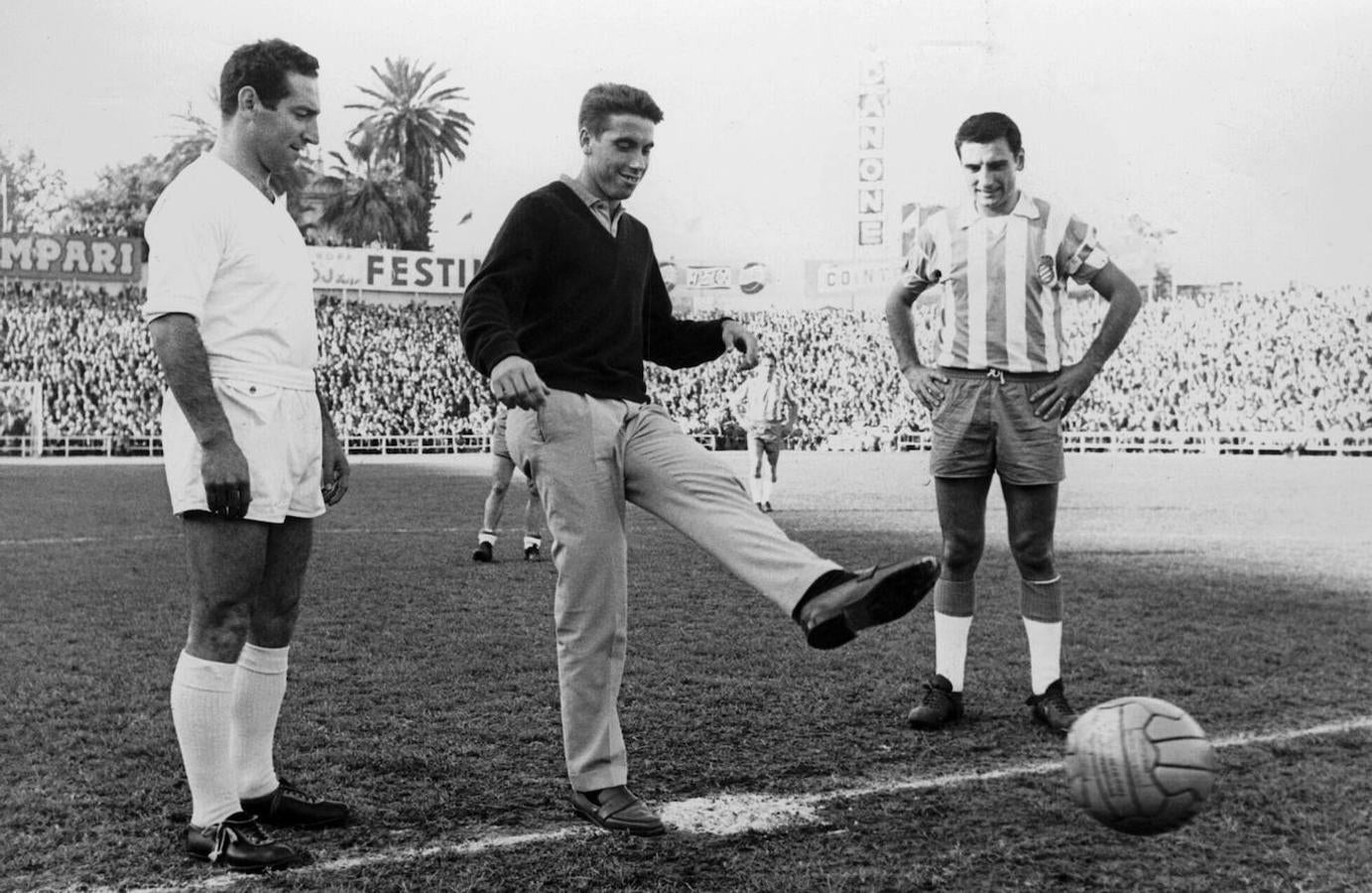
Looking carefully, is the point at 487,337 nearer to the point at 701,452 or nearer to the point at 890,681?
the point at 701,452

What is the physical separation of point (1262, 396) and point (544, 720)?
3463 cm

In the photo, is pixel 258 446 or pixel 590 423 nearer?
pixel 258 446

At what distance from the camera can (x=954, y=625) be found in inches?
222

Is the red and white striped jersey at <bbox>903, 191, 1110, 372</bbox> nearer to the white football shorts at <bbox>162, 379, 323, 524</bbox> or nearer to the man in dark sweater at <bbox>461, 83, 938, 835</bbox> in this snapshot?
the man in dark sweater at <bbox>461, 83, 938, 835</bbox>

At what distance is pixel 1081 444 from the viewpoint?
3734cm

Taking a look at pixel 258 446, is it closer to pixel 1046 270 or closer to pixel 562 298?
pixel 562 298

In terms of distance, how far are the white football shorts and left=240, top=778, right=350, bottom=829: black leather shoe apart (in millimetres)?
859

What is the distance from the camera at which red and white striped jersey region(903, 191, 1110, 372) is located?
539cm

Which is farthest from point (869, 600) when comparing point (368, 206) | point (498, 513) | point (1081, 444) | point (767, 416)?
point (368, 206)

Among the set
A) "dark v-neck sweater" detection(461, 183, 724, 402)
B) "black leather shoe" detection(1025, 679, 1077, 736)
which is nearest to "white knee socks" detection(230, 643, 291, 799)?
"dark v-neck sweater" detection(461, 183, 724, 402)

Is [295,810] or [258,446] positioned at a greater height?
[258,446]

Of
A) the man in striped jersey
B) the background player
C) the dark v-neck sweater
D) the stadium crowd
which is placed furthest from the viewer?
the stadium crowd

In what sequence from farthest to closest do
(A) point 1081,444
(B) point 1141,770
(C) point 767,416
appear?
1. (A) point 1081,444
2. (C) point 767,416
3. (B) point 1141,770

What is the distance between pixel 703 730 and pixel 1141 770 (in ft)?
7.28
